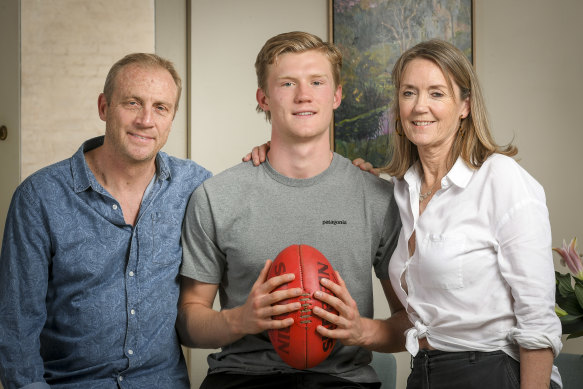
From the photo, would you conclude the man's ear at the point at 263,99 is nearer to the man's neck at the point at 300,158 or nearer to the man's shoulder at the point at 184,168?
the man's neck at the point at 300,158

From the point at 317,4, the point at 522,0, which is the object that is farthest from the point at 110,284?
the point at 522,0

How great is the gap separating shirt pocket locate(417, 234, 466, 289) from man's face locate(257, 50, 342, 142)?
51 centimetres

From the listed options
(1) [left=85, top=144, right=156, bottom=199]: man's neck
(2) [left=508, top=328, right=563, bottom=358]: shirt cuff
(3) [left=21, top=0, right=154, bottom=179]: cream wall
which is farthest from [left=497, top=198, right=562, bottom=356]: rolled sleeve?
(3) [left=21, top=0, right=154, bottom=179]: cream wall

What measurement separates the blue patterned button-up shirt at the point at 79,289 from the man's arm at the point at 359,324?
1.90 feet

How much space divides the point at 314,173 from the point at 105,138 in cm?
66

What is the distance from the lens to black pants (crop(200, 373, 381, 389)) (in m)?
1.69

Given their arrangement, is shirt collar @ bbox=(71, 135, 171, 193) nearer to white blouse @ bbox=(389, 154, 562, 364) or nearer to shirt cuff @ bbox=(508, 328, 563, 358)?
white blouse @ bbox=(389, 154, 562, 364)

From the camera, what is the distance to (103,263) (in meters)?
1.73

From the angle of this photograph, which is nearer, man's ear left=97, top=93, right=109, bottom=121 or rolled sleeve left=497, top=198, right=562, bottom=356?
rolled sleeve left=497, top=198, right=562, bottom=356

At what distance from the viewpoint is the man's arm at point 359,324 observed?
1.48 meters

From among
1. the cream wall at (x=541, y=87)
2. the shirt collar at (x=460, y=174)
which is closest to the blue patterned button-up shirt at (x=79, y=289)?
the shirt collar at (x=460, y=174)

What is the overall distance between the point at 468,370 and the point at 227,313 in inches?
26.3

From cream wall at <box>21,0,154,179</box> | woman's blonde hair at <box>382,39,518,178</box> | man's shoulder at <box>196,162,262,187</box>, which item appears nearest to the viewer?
woman's blonde hair at <box>382,39,518,178</box>

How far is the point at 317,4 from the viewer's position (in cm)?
320
